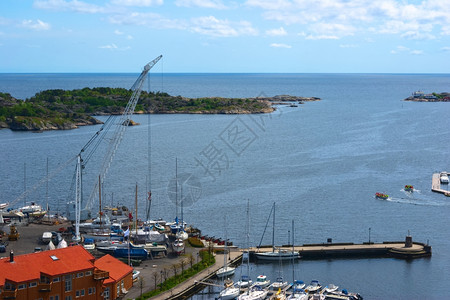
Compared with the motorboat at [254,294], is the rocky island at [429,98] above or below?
above

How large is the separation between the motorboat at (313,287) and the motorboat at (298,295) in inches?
15.6

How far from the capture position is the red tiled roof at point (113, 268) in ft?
89.7

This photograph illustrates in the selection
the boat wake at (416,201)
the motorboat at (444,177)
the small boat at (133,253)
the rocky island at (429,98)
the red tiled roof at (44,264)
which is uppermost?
the rocky island at (429,98)

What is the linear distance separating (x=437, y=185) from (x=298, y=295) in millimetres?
30254

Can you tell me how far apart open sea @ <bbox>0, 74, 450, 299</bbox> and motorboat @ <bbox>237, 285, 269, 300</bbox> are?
2.14 m

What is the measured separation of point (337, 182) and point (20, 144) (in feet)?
134

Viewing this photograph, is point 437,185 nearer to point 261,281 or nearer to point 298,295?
point 261,281

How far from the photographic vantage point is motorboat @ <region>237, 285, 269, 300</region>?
2878 centimetres

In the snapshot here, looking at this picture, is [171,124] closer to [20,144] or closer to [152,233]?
[20,144]

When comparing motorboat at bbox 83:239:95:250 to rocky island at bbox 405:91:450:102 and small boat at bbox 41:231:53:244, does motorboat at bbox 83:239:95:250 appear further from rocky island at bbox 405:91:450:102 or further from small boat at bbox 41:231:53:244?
rocky island at bbox 405:91:450:102

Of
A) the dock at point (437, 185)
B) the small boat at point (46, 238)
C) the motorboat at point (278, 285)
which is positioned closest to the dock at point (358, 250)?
the motorboat at point (278, 285)

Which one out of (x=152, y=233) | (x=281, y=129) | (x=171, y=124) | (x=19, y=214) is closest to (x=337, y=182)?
(x=152, y=233)

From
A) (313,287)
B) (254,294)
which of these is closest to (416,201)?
(313,287)

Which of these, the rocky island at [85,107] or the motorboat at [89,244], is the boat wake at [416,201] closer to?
the motorboat at [89,244]
